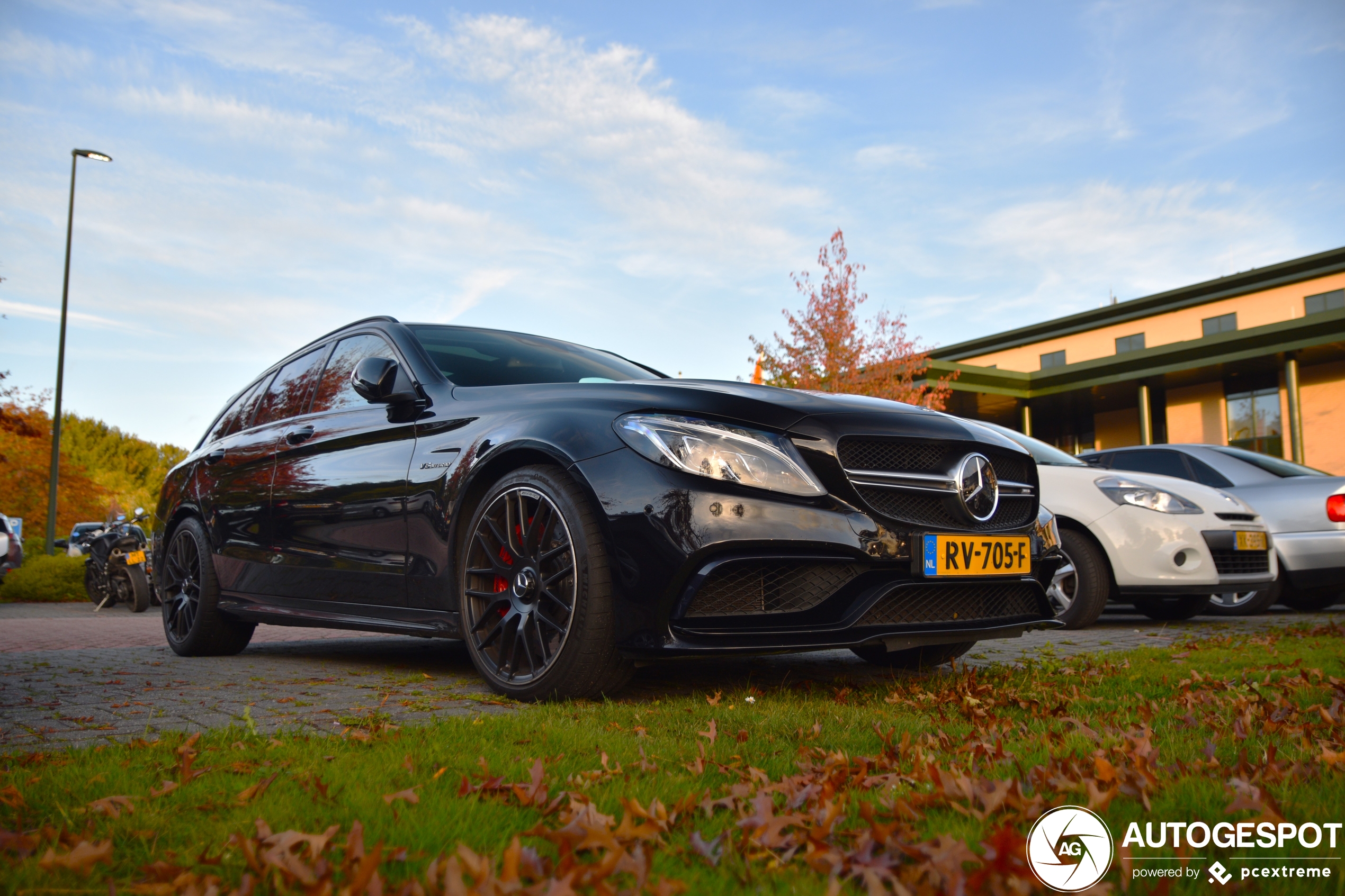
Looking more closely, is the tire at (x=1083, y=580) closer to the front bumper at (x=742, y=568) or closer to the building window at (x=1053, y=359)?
the front bumper at (x=742, y=568)

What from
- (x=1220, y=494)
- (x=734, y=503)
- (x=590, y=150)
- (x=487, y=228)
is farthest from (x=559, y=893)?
(x=487, y=228)

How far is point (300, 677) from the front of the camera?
4156 millimetres

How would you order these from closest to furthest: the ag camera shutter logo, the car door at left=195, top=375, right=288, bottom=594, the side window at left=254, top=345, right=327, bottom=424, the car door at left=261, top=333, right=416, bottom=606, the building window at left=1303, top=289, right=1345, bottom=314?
the ag camera shutter logo → the car door at left=261, top=333, right=416, bottom=606 → the car door at left=195, top=375, right=288, bottom=594 → the side window at left=254, top=345, right=327, bottom=424 → the building window at left=1303, top=289, right=1345, bottom=314

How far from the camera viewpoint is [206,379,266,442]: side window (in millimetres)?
5656

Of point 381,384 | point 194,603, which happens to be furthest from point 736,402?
point 194,603

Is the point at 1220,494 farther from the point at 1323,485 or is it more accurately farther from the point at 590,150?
the point at 590,150

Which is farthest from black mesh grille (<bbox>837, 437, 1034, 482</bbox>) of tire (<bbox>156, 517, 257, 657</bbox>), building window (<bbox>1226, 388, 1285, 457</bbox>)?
building window (<bbox>1226, 388, 1285, 457</bbox>)

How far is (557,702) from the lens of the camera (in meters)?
3.12

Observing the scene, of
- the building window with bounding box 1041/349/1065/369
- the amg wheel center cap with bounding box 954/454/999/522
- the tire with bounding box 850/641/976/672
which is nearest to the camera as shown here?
the amg wheel center cap with bounding box 954/454/999/522

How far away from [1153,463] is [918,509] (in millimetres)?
6284

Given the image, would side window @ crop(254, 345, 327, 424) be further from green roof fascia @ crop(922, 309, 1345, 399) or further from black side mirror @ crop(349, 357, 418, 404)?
green roof fascia @ crop(922, 309, 1345, 399)

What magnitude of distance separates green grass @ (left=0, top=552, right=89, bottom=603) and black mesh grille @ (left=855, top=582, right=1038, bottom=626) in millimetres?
14785

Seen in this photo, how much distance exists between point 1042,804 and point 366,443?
3.37 m

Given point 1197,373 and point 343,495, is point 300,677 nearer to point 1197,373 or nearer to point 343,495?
point 343,495
